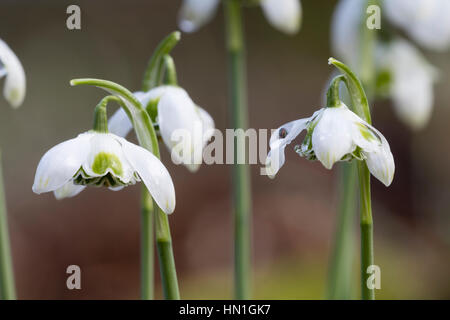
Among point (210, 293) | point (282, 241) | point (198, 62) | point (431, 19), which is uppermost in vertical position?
point (198, 62)

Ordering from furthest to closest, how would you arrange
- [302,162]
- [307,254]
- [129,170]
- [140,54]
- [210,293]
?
[140,54], [302,162], [307,254], [210,293], [129,170]

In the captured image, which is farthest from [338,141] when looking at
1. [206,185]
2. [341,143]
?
[206,185]

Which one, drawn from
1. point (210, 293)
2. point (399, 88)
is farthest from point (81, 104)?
point (399, 88)

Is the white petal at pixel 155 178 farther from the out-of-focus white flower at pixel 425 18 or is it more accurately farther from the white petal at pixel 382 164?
the out-of-focus white flower at pixel 425 18

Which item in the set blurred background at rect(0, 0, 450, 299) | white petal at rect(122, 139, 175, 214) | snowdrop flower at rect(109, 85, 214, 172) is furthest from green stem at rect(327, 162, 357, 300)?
blurred background at rect(0, 0, 450, 299)

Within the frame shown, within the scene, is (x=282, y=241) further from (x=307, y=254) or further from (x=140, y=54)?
(x=140, y=54)

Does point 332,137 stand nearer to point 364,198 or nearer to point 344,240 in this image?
point 364,198

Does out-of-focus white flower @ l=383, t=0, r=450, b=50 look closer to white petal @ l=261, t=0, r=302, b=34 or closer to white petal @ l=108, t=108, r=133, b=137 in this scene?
white petal @ l=261, t=0, r=302, b=34

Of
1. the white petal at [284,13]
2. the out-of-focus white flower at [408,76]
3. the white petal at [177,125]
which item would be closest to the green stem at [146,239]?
the white petal at [177,125]
